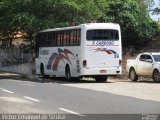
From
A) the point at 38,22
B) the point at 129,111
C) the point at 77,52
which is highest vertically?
the point at 38,22

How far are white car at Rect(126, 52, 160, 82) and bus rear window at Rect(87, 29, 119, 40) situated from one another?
6.72ft

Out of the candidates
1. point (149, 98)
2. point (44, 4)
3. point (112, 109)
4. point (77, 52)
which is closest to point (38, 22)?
point (44, 4)

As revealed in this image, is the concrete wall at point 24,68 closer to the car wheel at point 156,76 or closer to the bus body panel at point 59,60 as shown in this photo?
the bus body panel at point 59,60

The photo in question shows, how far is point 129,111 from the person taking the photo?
615 inches

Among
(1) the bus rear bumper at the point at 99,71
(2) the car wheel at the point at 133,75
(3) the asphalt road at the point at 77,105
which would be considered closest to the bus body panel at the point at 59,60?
(1) the bus rear bumper at the point at 99,71

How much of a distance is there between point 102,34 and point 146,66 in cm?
317

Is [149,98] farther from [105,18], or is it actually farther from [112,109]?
[105,18]

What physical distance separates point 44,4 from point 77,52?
10065 mm

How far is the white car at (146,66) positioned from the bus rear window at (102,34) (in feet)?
6.72

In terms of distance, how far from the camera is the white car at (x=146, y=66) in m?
30.6

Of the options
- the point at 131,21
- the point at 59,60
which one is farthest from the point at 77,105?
the point at 131,21

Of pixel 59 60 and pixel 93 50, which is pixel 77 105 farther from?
pixel 59 60

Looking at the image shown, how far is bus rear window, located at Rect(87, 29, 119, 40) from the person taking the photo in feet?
103

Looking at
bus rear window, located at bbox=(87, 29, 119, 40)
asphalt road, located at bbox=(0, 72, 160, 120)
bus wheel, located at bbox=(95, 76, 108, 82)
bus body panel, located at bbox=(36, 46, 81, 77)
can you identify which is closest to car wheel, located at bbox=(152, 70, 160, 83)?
bus rear window, located at bbox=(87, 29, 119, 40)
